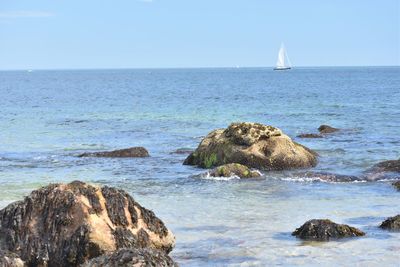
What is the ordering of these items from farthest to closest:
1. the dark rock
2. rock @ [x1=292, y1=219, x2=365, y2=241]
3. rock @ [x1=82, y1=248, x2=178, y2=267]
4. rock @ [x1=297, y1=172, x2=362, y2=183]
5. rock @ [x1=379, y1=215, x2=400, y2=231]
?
the dark rock → rock @ [x1=297, y1=172, x2=362, y2=183] → rock @ [x1=379, y1=215, x2=400, y2=231] → rock @ [x1=292, y1=219, x2=365, y2=241] → rock @ [x1=82, y1=248, x2=178, y2=267]

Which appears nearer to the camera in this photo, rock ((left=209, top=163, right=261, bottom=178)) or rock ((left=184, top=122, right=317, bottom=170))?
rock ((left=209, top=163, right=261, bottom=178))

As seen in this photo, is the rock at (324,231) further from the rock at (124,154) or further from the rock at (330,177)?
the rock at (124,154)

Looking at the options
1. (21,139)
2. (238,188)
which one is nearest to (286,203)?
(238,188)

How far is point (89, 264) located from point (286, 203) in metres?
9.21

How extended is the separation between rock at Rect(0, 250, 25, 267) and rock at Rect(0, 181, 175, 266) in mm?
426

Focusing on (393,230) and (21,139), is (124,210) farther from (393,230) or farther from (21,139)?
(21,139)

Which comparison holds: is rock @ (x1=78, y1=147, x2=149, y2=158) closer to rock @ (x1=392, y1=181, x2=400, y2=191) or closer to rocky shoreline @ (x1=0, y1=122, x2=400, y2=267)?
rock @ (x1=392, y1=181, x2=400, y2=191)

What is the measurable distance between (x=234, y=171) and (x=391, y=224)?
323 inches

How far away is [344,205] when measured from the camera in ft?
56.1

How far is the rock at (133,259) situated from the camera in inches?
→ 344

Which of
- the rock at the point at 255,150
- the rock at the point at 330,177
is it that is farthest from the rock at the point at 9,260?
the rock at the point at 255,150

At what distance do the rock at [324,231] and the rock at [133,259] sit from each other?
500 centimetres

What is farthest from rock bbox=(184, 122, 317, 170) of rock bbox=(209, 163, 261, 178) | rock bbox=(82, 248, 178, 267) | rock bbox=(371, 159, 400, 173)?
rock bbox=(82, 248, 178, 267)

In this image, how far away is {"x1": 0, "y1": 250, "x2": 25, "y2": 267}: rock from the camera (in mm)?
10391
